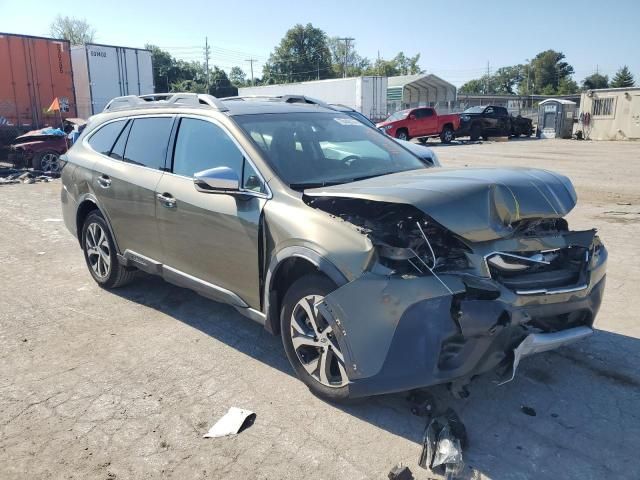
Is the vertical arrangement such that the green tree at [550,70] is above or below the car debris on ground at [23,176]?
above

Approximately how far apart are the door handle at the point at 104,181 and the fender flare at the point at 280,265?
7.60 feet

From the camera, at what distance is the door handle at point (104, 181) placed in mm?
5121

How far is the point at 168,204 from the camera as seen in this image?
4.37 meters

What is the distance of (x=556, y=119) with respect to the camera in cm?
3142

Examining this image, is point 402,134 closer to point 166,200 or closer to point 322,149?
point 322,149

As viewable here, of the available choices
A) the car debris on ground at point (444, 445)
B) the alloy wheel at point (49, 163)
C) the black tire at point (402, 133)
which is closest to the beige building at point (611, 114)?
the black tire at point (402, 133)

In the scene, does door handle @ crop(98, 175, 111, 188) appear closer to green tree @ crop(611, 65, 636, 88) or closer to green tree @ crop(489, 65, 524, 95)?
green tree @ crop(611, 65, 636, 88)

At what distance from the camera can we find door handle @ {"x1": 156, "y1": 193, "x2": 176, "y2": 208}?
4324mm

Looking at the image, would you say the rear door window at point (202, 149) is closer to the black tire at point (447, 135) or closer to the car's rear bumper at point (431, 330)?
the car's rear bumper at point (431, 330)

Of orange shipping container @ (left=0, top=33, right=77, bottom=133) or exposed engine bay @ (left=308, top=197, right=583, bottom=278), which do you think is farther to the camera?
orange shipping container @ (left=0, top=33, right=77, bottom=133)

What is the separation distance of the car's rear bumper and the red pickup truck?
22.6 meters

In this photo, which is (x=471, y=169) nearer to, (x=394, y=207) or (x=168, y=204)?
(x=394, y=207)

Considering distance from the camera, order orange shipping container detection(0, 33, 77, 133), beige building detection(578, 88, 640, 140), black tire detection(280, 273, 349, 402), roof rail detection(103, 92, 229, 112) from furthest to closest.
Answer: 1. beige building detection(578, 88, 640, 140)
2. orange shipping container detection(0, 33, 77, 133)
3. roof rail detection(103, 92, 229, 112)
4. black tire detection(280, 273, 349, 402)

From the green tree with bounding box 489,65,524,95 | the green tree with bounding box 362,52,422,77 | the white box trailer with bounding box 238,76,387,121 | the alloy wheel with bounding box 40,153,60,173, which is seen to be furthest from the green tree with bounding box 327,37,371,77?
the alloy wheel with bounding box 40,153,60,173
